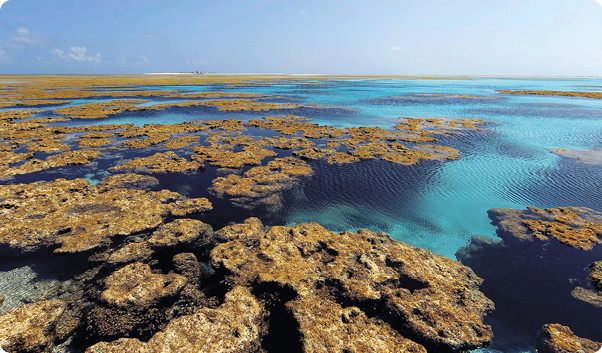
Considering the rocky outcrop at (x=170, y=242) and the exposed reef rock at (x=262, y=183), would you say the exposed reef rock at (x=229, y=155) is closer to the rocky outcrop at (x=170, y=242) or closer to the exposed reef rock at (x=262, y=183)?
the exposed reef rock at (x=262, y=183)

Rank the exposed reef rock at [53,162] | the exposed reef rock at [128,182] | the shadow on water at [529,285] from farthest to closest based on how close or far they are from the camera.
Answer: the exposed reef rock at [53,162]
the exposed reef rock at [128,182]
the shadow on water at [529,285]

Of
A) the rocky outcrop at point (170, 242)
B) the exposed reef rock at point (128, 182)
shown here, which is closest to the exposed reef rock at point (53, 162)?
the exposed reef rock at point (128, 182)

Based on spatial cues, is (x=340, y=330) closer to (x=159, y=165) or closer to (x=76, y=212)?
(x=76, y=212)

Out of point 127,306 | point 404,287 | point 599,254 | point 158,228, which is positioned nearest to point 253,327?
point 127,306

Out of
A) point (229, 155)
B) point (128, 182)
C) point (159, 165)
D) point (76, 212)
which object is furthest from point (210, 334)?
point (229, 155)

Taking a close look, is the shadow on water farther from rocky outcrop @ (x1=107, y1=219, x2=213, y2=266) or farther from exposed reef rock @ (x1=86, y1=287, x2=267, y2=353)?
rocky outcrop @ (x1=107, y1=219, x2=213, y2=266)

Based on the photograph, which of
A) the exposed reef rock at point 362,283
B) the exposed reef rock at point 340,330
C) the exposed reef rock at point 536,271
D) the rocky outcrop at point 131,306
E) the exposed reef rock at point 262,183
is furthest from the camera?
the exposed reef rock at point 262,183
